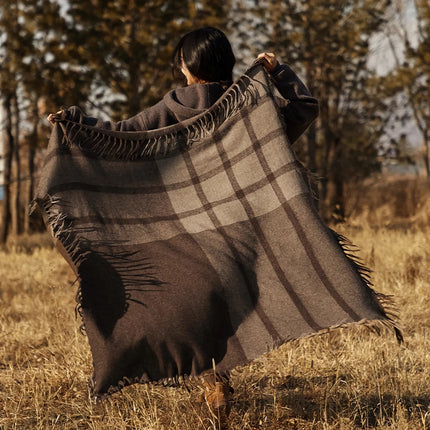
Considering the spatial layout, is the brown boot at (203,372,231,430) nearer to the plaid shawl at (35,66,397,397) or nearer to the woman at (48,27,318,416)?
the plaid shawl at (35,66,397,397)

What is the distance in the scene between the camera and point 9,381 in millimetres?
3672

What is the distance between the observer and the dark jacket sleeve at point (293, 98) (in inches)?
117

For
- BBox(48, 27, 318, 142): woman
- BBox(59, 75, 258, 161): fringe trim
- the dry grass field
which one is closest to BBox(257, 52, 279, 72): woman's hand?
BBox(48, 27, 318, 142): woman

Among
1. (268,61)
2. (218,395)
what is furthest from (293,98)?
(218,395)

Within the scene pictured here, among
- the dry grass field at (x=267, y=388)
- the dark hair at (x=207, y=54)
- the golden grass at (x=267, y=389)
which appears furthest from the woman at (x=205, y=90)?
the golden grass at (x=267, y=389)

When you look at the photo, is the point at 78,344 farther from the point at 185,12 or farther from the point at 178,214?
the point at 185,12

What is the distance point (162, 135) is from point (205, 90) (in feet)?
1.00

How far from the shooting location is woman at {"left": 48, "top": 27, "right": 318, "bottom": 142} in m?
2.93

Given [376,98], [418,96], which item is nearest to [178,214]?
[376,98]

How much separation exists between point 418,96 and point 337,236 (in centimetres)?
1501

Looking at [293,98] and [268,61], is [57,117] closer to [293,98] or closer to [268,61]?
[268,61]

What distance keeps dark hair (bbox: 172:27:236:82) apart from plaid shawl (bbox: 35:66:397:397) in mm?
152

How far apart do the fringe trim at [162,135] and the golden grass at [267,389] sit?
1115mm

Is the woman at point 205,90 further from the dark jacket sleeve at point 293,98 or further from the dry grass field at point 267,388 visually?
the dry grass field at point 267,388
